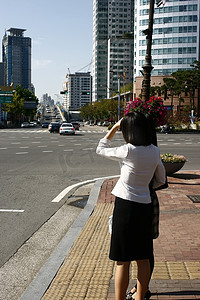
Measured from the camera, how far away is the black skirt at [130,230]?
3.49 meters

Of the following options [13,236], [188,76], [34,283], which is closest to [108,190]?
[13,236]

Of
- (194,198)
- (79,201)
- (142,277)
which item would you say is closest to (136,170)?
(142,277)

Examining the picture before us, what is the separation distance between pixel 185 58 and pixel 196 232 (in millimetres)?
90421

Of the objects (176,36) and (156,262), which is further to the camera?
(176,36)

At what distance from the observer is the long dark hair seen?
3473 mm

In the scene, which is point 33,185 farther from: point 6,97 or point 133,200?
point 6,97

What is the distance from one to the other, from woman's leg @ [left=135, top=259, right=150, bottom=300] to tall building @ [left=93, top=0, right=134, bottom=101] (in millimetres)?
161743

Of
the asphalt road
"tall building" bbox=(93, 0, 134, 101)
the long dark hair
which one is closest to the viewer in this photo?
the long dark hair

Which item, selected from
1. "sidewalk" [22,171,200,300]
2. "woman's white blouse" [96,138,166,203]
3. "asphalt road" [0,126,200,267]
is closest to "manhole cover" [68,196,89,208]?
"asphalt road" [0,126,200,267]

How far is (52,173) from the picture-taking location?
13383 mm

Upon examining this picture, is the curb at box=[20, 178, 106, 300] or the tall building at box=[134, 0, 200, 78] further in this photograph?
the tall building at box=[134, 0, 200, 78]

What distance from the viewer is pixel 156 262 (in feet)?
16.0

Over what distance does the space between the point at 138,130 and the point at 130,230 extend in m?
0.86

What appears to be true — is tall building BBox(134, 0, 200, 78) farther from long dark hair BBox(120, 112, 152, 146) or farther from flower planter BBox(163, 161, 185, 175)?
long dark hair BBox(120, 112, 152, 146)
